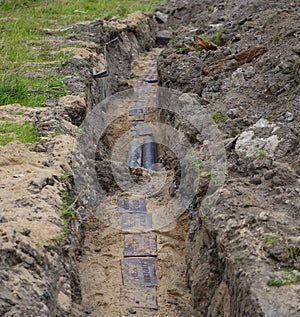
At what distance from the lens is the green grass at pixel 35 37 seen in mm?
7680

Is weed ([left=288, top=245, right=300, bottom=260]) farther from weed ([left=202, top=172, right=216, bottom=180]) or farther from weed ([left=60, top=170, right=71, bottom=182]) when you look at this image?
weed ([left=60, top=170, right=71, bottom=182])

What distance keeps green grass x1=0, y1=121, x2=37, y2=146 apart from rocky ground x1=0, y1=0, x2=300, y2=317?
17 cm

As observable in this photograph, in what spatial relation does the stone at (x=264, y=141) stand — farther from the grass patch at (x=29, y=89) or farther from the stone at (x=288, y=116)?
the grass patch at (x=29, y=89)

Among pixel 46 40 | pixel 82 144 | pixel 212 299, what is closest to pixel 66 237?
pixel 212 299

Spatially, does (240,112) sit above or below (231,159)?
above

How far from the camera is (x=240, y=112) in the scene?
6.98m

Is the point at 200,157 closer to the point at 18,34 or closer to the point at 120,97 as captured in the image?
the point at 120,97

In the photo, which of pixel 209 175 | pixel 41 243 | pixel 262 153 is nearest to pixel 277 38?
pixel 262 153

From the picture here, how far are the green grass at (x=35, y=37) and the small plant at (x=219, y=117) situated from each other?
2.32 metres

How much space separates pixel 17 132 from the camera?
253 inches

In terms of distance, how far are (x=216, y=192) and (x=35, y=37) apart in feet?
22.2

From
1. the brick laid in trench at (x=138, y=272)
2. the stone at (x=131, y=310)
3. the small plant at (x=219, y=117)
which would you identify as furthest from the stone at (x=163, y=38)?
the stone at (x=131, y=310)

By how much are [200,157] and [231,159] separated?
1.87ft

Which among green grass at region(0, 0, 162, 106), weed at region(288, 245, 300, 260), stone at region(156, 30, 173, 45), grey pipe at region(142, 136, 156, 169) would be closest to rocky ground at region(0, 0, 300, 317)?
weed at region(288, 245, 300, 260)
